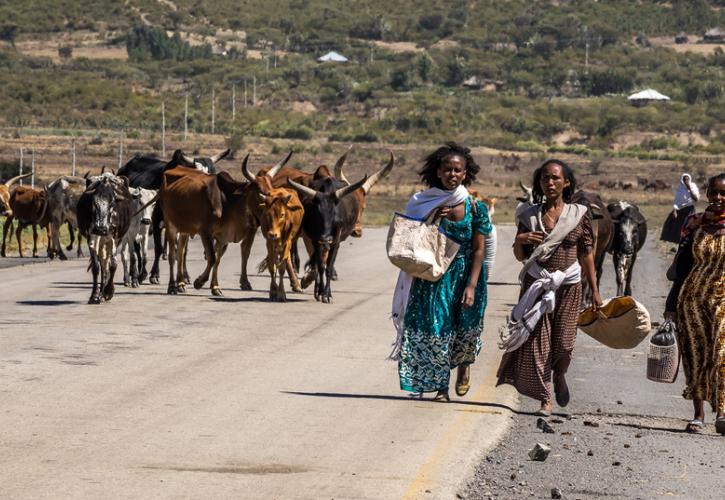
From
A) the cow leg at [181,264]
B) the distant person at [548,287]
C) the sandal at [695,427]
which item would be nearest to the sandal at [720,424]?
the sandal at [695,427]

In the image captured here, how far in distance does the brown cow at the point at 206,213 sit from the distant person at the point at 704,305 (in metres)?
11.2

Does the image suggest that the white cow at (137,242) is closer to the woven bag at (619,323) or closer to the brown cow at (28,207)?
the brown cow at (28,207)

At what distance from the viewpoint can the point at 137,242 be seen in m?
23.5

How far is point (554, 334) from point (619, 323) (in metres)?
0.56

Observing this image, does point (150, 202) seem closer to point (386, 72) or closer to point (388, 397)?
point (388, 397)

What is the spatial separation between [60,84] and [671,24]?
60191 mm

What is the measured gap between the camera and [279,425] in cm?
1077

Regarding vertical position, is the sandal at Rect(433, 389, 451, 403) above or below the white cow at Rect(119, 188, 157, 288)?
above

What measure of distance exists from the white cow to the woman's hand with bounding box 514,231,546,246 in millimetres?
11281

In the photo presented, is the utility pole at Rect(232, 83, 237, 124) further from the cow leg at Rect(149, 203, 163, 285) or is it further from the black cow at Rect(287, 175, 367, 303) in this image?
the black cow at Rect(287, 175, 367, 303)

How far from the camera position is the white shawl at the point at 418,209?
11.8m

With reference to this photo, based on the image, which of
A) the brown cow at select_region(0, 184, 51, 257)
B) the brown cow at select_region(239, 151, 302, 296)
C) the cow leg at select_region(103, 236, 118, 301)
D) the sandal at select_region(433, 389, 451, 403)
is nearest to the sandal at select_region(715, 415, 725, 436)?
the sandal at select_region(433, 389, 451, 403)

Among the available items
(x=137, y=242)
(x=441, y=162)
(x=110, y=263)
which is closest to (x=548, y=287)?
(x=441, y=162)

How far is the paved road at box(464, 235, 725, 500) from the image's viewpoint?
30.2 ft
